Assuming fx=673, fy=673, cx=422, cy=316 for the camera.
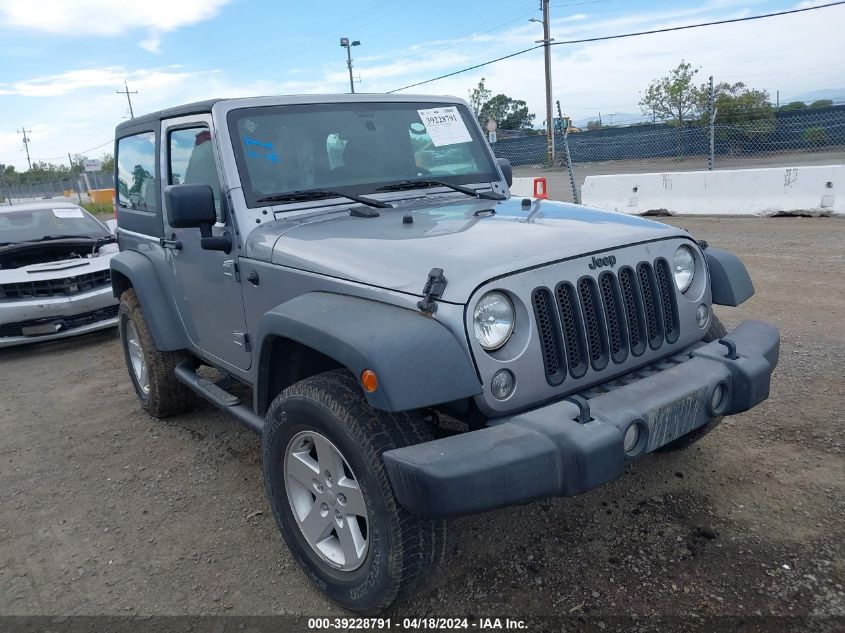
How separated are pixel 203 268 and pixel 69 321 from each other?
3.92m

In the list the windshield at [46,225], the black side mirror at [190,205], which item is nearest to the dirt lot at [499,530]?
the black side mirror at [190,205]

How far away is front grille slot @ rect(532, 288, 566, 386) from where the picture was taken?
7.89 ft

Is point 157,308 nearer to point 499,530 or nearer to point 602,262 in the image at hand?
point 499,530

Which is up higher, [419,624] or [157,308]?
[157,308]

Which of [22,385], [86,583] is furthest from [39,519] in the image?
[22,385]

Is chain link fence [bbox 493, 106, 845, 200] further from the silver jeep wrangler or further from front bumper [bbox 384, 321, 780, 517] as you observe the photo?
front bumper [bbox 384, 321, 780, 517]

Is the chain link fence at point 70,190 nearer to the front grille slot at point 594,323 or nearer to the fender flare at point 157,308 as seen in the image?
the fender flare at point 157,308

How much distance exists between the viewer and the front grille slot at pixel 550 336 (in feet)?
7.89

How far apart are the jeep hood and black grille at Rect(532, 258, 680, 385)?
0.45 feet

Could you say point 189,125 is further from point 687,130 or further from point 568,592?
point 687,130

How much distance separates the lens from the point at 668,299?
284 centimetres

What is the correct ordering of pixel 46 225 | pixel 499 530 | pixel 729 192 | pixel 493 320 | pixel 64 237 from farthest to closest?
pixel 729 192 → pixel 46 225 → pixel 64 237 → pixel 499 530 → pixel 493 320

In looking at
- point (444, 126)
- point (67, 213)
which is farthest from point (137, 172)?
point (67, 213)

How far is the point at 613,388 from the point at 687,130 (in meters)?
16.3
